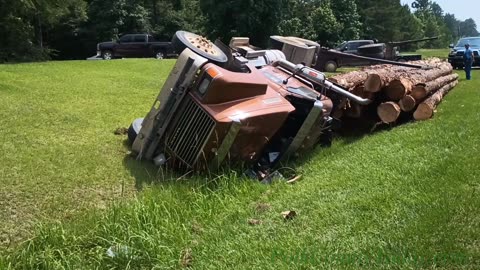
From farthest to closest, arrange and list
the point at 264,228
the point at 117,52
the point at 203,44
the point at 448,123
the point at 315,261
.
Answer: the point at 117,52 < the point at 448,123 < the point at 203,44 < the point at 264,228 < the point at 315,261

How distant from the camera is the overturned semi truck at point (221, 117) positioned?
6.29 meters

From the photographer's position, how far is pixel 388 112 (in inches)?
352

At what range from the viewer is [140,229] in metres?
4.78

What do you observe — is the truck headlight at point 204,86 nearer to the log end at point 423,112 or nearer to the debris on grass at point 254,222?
the debris on grass at point 254,222

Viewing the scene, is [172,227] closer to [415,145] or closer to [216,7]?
[415,145]

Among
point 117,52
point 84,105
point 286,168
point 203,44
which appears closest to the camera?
Result: point 286,168

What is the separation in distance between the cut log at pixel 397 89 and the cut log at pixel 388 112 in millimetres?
271

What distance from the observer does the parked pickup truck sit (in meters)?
33.4

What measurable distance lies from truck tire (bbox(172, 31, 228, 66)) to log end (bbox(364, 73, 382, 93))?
281 cm

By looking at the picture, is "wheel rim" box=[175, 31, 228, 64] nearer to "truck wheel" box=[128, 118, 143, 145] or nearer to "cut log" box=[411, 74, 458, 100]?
"truck wheel" box=[128, 118, 143, 145]

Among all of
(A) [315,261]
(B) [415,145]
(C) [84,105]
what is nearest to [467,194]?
(A) [315,261]

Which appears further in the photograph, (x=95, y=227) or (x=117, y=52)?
(x=117, y=52)

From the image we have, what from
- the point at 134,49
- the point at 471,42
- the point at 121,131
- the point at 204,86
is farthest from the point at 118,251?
the point at 134,49

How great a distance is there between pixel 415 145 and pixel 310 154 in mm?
1430
